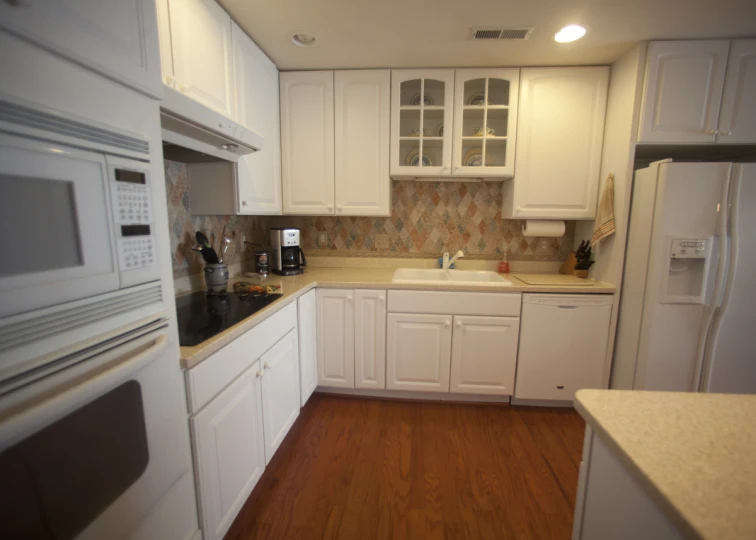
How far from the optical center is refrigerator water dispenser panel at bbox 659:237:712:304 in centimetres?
174

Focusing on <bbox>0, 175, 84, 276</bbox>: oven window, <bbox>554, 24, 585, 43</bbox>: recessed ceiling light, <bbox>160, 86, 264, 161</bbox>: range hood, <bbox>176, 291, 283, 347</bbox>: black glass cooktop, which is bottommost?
<bbox>176, 291, 283, 347</bbox>: black glass cooktop

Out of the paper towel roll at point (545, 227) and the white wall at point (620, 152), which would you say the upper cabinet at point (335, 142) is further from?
the white wall at point (620, 152)

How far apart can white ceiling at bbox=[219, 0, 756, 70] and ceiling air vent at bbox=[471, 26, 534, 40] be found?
1.4 inches

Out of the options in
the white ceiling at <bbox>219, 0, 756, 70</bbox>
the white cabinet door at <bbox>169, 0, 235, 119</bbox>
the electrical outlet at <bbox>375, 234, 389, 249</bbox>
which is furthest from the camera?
the electrical outlet at <bbox>375, 234, 389, 249</bbox>

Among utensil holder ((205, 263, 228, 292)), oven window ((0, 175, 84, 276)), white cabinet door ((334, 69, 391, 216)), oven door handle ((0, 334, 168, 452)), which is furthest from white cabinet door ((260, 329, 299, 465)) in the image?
white cabinet door ((334, 69, 391, 216))

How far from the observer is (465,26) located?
5.49ft

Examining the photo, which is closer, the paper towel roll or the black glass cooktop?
the black glass cooktop

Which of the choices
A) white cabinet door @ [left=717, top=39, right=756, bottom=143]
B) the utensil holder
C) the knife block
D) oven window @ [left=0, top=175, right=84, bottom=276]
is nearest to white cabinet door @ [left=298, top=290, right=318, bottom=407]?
the utensil holder

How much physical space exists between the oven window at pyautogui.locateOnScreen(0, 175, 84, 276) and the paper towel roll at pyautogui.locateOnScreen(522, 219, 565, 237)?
2416 millimetres

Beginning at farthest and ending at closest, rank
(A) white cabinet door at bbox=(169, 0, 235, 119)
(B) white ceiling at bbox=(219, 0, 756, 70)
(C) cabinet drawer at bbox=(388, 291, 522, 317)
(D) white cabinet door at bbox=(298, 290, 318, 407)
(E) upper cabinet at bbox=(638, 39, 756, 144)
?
(C) cabinet drawer at bbox=(388, 291, 522, 317) < (D) white cabinet door at bbox=(298, 290, 318, 407) < (E) upper cabinet at bbox=(638, 39, 756, 144) < (B) white ceiling at bbox=(219, 0, 756, 70) < (A) white cabinet door at bbox=(169, 0, 235, 119)

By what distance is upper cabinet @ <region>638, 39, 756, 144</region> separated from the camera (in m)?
1.78

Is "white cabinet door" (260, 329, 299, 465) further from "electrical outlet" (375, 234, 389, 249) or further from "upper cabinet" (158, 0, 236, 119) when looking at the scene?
"upper cabinet" (158, 0, 236, 119)

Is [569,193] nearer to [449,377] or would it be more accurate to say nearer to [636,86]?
[636,86]

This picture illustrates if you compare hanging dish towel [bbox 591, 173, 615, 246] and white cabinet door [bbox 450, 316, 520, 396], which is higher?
hanging dish towel [bbox 591, 173, 615, 246]
